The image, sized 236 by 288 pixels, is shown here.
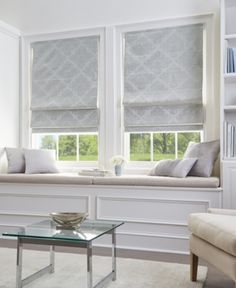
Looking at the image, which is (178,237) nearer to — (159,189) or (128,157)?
(159,189)

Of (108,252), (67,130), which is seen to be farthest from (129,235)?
(67,130)

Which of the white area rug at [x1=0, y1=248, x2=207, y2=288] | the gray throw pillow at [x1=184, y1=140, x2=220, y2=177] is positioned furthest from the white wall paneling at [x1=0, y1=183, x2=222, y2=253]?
the white area rug at [x1=0, y1=248, x2=207, y2=288]

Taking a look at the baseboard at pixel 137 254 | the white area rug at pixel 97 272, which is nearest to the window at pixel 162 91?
the baseboard at pixel 137 254

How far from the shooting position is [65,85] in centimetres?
474

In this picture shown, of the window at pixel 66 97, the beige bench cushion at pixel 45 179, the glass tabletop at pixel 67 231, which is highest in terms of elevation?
the window at pixel 66 97

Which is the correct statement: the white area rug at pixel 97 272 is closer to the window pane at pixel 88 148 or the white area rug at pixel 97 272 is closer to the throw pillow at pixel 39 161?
the throw pillow at pixel 39 161

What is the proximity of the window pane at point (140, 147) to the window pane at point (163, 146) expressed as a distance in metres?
0.08

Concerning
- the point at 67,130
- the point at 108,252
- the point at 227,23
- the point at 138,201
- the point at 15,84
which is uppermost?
the point at 227,23

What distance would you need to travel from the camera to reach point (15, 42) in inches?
192

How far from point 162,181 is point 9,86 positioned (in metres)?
2.29

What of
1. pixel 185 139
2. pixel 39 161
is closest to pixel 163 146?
pixel 185 139

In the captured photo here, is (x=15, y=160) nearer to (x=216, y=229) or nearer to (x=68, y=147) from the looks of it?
(x=68, y=147)

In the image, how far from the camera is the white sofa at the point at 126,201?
3.63 m

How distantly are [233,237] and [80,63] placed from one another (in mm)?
3054
